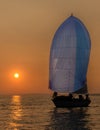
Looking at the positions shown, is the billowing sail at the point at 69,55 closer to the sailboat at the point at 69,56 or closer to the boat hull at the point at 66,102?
the sailboat at the point at 69,56

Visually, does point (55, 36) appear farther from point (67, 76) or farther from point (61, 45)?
point (67, 76)

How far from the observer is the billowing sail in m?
80.9

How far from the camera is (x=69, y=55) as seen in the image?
81.4 meters

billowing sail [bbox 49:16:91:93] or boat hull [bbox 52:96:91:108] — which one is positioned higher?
billowing sail [bbox 49:16:91:93]

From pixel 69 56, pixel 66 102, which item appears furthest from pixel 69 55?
pixel 66 102

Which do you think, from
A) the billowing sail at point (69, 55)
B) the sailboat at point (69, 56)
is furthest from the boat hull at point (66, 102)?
the billowing sail at point (69, 55)

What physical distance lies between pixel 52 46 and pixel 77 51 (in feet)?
15.3

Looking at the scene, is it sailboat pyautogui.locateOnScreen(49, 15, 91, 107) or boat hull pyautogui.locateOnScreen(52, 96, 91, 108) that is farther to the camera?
boat hull pyautogui.locateOnScreen(52, 96, 91, 108)

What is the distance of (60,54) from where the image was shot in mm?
81000

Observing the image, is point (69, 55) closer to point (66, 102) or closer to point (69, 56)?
point (69, 56)

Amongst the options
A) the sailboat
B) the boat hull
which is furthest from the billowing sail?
the boat hull

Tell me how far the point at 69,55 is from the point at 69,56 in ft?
0.63

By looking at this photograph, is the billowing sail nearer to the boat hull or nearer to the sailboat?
the sailboat

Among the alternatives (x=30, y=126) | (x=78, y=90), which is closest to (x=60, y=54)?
(x=78, y=90)
